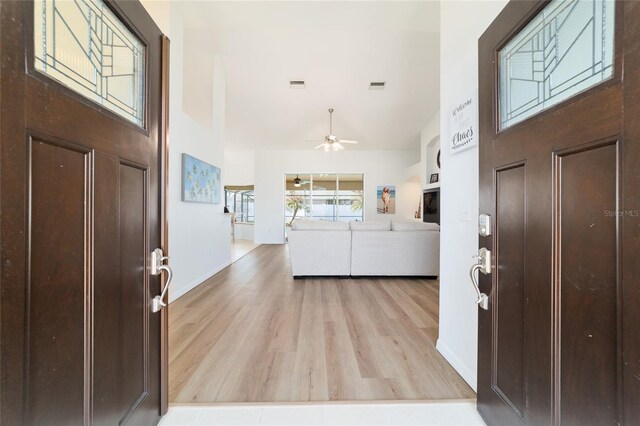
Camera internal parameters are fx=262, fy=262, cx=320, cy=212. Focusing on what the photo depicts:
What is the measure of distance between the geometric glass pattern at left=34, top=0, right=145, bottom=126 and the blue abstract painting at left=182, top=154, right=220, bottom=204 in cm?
233

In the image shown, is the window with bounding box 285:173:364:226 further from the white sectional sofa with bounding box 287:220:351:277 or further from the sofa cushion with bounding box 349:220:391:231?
the white sectional sofa with bounding box 287:220:351:277

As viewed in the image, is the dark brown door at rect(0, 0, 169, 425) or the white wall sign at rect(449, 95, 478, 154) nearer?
the dark brown door at rect(0, 0, 169, 425)

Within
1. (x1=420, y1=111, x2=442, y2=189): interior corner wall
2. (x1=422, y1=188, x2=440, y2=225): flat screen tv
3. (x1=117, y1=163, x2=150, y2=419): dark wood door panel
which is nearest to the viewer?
(x1=117, y1=163, x2=150, y2=419): dark wood door panel

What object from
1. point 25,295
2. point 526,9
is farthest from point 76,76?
point 526,9

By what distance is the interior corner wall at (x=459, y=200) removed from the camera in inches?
62.4

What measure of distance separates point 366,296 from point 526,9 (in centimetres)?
292

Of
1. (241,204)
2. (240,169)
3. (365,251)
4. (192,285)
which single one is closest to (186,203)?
(192,285)

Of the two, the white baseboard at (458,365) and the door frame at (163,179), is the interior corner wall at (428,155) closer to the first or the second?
the white baseboard at (458,365)

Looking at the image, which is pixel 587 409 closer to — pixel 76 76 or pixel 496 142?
pixel 496 142

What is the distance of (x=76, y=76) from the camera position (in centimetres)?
81

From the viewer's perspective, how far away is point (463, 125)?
5.49 ft

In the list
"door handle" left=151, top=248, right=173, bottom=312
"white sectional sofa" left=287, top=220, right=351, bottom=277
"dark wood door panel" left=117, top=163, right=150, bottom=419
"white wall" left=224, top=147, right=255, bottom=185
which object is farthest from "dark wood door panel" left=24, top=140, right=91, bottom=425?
"white wall" left=224, top=147, right=255, bottom=185

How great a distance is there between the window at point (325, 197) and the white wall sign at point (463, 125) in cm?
693

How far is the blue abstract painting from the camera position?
10.8ft
